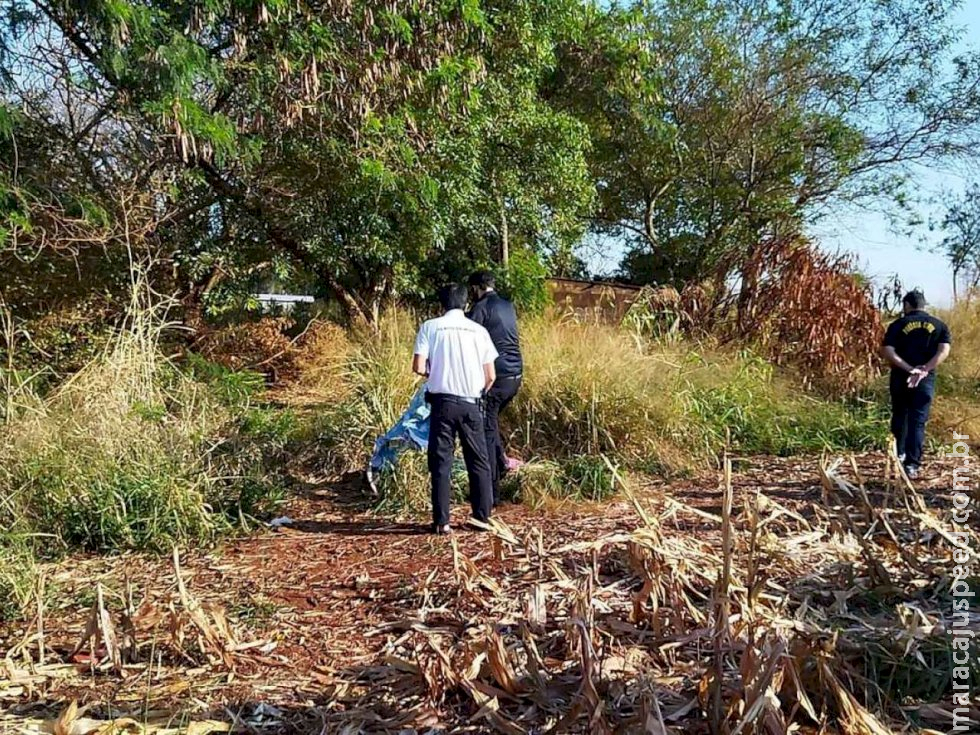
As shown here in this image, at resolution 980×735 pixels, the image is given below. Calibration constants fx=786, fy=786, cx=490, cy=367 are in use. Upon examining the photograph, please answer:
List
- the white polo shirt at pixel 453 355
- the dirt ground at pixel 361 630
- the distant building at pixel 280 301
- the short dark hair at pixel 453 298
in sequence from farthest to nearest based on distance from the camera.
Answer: the distant building at pixel 280 301 < the short dark hair at pixel 453 298 < the white polo shirt at pixel 453 355 < the dirt ground at pixel 361 630

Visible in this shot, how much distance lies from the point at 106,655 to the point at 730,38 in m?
12.8

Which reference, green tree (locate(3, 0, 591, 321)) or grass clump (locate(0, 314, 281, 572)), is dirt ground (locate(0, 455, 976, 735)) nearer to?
grass clump (locate(0, 314, 281, 572))

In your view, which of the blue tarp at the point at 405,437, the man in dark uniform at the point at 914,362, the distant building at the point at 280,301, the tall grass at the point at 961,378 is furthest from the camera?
the distant building at the point at 280,301

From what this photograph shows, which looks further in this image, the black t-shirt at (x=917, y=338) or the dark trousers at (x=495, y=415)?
the black t-shirt at (x=917, y=338)

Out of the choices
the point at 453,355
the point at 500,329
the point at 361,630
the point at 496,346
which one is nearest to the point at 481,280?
the point at 500,329

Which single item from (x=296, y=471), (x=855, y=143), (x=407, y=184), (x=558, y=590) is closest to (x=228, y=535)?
(x=296, y=471)

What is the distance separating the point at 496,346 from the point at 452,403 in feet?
3.03

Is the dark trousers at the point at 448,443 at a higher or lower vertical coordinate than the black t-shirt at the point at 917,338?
lower

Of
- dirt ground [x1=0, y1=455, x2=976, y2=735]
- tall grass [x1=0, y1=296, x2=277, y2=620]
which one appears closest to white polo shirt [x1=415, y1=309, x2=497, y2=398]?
dirt ground [x1=0, y1=455, x2=976, y2=735]

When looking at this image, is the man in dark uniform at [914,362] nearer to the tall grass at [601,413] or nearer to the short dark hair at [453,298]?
the tall grass at [601,413]

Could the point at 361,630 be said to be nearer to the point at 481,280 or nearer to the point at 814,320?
the point at 481,280

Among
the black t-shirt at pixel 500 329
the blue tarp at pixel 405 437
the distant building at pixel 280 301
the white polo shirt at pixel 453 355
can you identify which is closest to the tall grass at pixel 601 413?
the blue tarp at pixel 405 437

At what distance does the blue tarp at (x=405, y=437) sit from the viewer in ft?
17.8

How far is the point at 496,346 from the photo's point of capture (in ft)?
18.2
